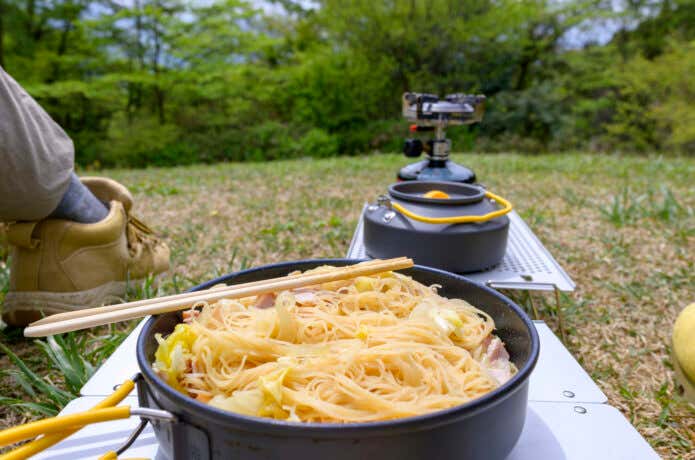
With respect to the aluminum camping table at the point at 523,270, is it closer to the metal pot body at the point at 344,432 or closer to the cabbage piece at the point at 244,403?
the metal pot body at the point at 344,432

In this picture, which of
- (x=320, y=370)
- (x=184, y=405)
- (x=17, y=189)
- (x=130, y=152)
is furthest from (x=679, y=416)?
(x=130, y=152)

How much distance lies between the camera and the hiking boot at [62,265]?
2096 millimetres

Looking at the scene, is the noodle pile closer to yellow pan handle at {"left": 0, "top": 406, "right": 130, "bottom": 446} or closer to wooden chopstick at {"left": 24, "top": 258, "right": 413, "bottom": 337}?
wooden chopstick at {"left": 24, "top": 258, "right": 413, "bottom": 337}

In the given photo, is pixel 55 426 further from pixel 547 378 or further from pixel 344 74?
pixel 344 74

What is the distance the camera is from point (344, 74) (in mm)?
14922

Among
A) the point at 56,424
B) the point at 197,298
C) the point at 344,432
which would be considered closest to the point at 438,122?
the point at 197,298

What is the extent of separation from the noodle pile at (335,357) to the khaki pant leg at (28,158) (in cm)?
112

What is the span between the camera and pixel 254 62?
49.6ft

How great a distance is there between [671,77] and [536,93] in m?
3.21

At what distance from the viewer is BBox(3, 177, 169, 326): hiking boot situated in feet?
6.88

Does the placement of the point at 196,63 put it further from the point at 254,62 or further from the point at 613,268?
the point at 613,268

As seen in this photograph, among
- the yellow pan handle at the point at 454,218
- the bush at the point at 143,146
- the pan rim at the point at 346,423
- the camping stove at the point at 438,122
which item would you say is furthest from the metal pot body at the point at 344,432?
the bush at the point at 143,146

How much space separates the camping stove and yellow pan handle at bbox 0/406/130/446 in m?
2.65

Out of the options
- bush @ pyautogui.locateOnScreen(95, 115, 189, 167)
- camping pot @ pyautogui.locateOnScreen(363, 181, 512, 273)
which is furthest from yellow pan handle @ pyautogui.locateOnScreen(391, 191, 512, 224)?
bush @ pyautogui.locateOnScreen(95, 115, 189, 167)
